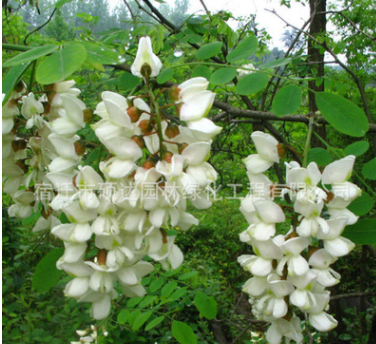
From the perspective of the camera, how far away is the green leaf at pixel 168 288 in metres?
1.49

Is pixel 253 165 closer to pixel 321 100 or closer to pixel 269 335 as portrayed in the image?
pixel 321 100

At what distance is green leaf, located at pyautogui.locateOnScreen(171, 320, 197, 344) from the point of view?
132 cm

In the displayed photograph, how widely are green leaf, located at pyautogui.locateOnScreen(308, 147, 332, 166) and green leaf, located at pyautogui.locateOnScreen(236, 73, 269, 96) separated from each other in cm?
24

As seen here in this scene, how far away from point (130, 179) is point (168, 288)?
891 millimetres

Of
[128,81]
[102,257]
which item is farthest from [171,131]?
[128,81]

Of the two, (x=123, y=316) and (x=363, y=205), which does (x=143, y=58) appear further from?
(x=123, y=316)

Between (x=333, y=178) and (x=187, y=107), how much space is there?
33 centimetres

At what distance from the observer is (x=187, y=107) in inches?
28.8

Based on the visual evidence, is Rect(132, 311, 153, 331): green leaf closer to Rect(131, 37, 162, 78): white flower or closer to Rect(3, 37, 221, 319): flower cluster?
Rect(3, 37, 221, 319): flower cluster

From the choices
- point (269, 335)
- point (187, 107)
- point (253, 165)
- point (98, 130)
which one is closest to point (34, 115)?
point (98, 130)

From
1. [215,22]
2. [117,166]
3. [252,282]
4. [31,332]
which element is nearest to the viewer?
[117,166]

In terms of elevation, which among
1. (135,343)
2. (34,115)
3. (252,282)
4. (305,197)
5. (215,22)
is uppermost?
(215,22)

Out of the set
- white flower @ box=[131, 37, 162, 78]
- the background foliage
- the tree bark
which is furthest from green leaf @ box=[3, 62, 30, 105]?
the tree bark

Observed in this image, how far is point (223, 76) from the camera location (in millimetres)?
999
